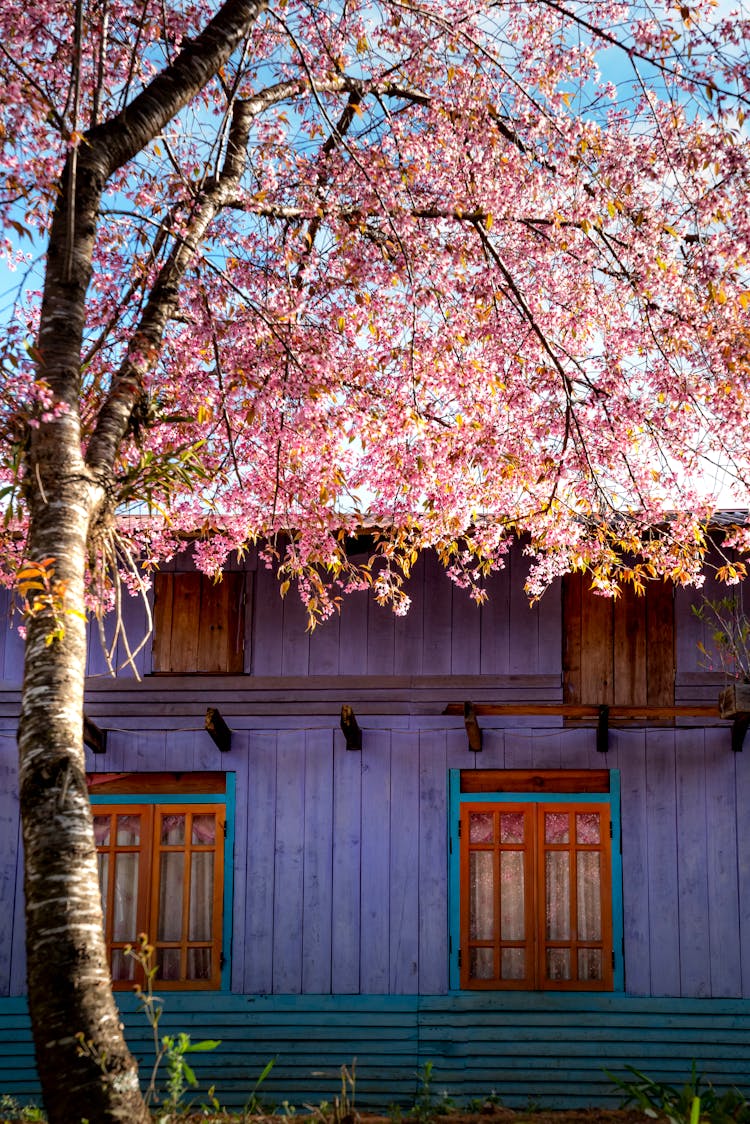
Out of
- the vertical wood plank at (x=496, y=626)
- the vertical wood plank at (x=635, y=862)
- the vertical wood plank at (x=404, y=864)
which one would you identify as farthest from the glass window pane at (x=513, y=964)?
the vertical wood plank at (x=496, y=626)

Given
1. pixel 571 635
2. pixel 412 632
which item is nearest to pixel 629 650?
pixel 571 635

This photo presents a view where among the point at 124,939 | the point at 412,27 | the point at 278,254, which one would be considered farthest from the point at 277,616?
the point at 412,27

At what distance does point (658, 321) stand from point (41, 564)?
15.9 ft

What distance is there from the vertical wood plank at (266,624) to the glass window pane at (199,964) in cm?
251

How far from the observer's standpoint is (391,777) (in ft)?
34.4

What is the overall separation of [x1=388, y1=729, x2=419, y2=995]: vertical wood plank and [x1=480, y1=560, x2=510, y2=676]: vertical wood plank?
957 mm

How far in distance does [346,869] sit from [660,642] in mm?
3492

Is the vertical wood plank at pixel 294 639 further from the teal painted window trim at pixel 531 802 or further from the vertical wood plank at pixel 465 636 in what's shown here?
the teal painted window trim at pixel 531 802

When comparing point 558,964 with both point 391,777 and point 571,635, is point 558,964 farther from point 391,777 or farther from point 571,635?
point 571,635

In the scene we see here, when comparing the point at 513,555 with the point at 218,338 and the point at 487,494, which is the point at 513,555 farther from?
the point at 218,338

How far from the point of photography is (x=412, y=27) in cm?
727

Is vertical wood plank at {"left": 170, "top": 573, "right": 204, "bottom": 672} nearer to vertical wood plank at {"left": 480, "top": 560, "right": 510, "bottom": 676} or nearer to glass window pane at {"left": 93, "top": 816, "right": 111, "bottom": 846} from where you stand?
glass window pane at {"left": 93, "top": 816, "right": 111, "bottom": 846}

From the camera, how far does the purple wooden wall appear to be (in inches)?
396

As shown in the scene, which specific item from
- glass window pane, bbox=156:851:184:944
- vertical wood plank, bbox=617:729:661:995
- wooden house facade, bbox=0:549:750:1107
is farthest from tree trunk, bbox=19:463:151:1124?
vertical wood plank, bbox=617:729:661:995
